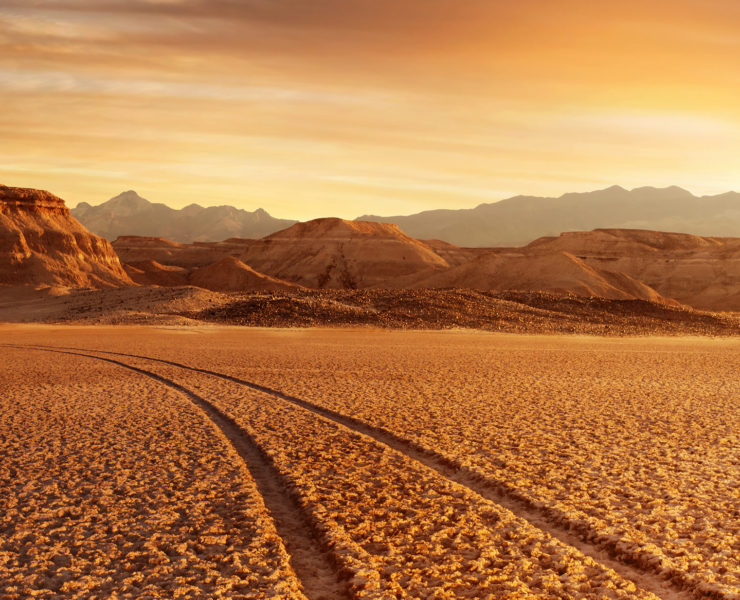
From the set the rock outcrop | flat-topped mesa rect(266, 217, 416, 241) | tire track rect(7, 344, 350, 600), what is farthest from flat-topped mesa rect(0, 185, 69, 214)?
tire track rect(7, 344, 350, 600)

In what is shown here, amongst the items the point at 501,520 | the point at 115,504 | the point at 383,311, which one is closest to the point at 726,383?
the point at 501,520

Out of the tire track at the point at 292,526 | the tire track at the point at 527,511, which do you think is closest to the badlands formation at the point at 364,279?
the tire track at the point at 527,511

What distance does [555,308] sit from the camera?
44.1 metres

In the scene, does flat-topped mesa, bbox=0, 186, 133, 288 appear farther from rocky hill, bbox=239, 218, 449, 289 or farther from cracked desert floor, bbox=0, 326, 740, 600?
cracked desert floor, bbox=0, 326, 740, 600

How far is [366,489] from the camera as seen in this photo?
23.6ft

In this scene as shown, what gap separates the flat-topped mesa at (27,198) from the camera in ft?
233

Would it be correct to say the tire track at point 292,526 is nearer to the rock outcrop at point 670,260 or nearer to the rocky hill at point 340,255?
the rock outcrop at point 670,260

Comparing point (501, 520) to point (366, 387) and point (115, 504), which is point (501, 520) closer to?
point (115, 504)

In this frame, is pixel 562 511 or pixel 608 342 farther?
pixel 608 342

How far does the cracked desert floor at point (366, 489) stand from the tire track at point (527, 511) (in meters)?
0.02

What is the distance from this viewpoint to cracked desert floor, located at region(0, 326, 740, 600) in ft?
17.0

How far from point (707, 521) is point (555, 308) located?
127 ft

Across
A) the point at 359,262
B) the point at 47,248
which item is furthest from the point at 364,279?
the point at 47,248

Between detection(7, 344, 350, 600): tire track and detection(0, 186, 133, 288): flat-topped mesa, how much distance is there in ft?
184
